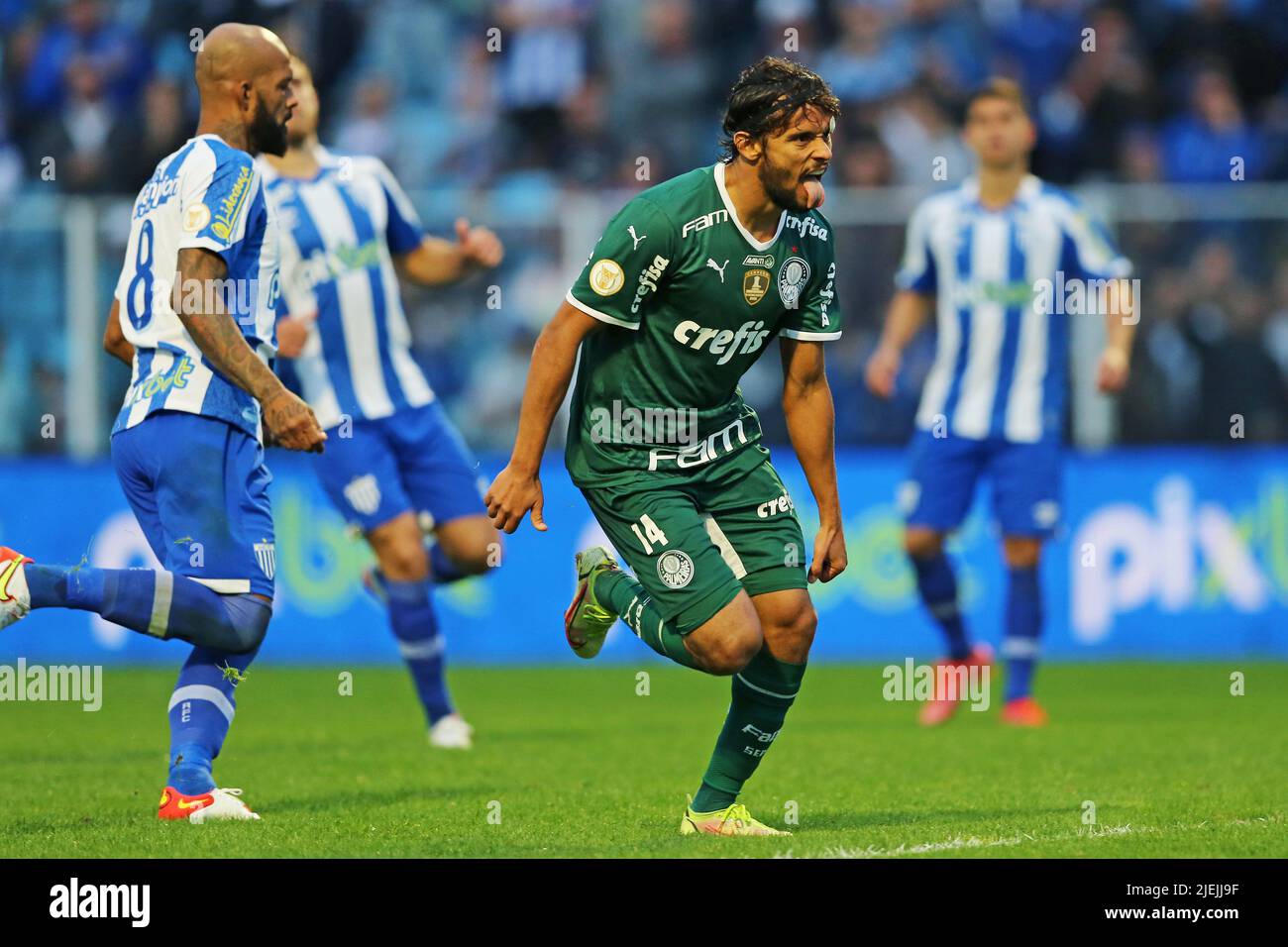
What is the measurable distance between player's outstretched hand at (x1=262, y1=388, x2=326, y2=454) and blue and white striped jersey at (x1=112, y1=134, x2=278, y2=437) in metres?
0.36

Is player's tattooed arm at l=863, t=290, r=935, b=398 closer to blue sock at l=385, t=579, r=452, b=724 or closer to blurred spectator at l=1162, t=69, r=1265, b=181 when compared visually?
blue sock at l=385, t=579, r=452, b=724

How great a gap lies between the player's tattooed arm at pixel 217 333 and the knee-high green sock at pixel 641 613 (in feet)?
3.38

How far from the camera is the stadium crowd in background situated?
46.6 feet

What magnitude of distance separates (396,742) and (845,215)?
6.38 meters

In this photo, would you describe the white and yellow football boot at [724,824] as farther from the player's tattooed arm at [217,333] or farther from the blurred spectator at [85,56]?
the blurred spectator at [85,56]

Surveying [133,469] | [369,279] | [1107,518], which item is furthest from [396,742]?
[1107,518]

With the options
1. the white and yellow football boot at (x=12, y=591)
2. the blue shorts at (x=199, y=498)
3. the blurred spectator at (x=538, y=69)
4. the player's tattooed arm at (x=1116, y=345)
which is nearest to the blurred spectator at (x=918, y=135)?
the blurred spectator at (x=538, y=69)

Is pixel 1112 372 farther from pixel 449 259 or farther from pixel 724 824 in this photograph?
pixel 724 824

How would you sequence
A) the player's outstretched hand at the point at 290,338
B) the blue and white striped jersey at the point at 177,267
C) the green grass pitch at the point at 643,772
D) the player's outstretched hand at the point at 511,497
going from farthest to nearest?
1. the player's outstretched hand at the point at 290,338
2. the blue and white striped jersey at the point at 177,267
3. the green grass pitch at the point at 643,772
4. the player's outstretched hand at the point at 511,497

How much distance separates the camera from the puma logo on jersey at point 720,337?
607 cm

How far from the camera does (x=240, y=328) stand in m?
6.35

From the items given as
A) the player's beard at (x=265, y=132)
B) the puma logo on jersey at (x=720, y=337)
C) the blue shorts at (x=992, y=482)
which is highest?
the player's beard at (x=265, y=132)

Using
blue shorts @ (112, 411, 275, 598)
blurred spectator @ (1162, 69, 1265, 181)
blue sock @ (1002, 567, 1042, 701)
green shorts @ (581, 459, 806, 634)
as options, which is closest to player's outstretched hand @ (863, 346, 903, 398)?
blue sock @ (1002, 567, 1042, 701)
